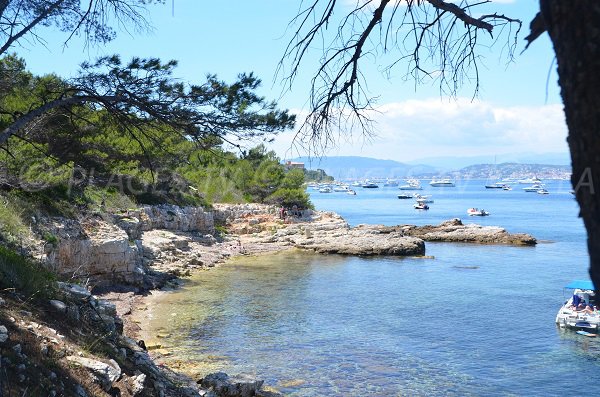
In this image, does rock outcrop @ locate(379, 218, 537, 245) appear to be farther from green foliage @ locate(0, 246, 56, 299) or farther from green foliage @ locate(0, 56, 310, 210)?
green foliage @ locate(0, 246, 56, 299)

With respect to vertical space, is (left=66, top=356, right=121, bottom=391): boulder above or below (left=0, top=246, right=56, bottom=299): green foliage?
below

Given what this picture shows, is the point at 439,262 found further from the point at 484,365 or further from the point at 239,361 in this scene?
the point at 239,361

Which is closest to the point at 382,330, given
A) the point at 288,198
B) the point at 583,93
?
the point at 583,93

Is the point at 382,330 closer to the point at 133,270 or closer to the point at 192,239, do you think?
the point at 133,270

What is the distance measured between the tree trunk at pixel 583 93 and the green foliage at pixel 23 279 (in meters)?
8.03

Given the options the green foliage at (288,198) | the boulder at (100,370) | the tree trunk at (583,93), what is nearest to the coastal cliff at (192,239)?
the green foliage at (288,198)

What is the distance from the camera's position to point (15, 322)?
23.2 feet

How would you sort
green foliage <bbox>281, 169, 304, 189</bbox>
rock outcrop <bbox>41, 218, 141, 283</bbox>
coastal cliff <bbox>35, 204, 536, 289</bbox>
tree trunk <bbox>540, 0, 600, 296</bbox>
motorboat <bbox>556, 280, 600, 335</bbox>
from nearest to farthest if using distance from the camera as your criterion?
1. tree trunk <bbox>540, 0, 600, 296</bbox>
2. rock outcrop <bbox>41, 218, 141, 283</bbox>
3. motorboat <bbox>556, 280, 600, 335</bbox>
4. coastal cliff <bbox>35, 204, 536, 289</bbox>
5. green foliage <bbox>281, 169, 304, 189</bbox>

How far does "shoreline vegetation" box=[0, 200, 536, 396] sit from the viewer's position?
696 centimetres

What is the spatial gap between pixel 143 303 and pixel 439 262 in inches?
864

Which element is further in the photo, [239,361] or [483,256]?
[483,256]

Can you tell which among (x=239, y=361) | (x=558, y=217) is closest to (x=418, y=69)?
(x=239, y=361)

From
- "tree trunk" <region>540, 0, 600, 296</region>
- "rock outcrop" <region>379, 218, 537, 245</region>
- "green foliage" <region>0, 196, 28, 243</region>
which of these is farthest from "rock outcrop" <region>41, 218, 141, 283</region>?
"rock outcrop" <region>379, 218, 537, 245</region>

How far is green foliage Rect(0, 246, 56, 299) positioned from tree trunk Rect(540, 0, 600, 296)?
8.03m
